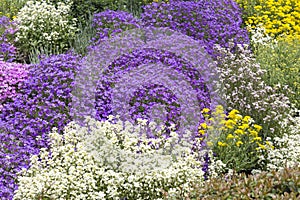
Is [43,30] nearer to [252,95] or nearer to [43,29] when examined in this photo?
[43,29]

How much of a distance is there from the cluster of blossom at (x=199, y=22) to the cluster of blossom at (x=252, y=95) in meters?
0.61

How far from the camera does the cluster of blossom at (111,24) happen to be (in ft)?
25.0

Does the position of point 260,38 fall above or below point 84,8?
below

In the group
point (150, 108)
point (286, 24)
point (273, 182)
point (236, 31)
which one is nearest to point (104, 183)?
point (150, 108)

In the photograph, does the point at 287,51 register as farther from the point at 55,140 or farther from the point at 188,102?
the point at 55,140

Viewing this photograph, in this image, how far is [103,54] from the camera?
6871mm

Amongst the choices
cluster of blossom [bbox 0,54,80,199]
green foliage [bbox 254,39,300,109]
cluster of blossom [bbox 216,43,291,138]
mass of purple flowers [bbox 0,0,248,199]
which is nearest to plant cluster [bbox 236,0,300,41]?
green foliage [bbox 254,39,300,109]

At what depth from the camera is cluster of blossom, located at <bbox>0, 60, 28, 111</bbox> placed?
6605 millimetres

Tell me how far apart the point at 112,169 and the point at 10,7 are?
238 inches

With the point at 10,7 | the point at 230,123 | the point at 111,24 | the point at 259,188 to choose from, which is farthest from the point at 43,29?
the point at 259,188

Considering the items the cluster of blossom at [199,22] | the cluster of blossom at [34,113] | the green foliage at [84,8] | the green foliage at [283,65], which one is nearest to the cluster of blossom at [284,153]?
the green foliage at [283,65]

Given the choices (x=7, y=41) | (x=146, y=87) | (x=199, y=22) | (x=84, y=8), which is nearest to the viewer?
→ (x=146, y=87)

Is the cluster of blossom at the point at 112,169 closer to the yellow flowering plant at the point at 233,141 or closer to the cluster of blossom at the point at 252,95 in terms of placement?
the yellow flowering plant at the point at 233,141

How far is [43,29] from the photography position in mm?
8133
